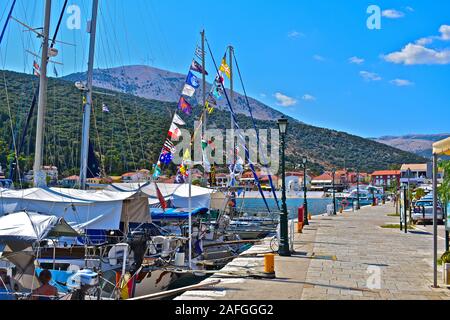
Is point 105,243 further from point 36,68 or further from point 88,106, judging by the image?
point 36,68

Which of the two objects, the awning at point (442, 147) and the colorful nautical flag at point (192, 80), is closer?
the awning at point (442, 147)

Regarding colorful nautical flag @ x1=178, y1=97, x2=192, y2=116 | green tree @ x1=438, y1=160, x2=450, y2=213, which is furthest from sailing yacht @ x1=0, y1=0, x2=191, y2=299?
green tree @ x1=438, y1=160, x2=450, y2=213

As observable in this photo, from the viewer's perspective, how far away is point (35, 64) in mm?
21562

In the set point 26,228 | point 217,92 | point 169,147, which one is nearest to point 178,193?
point 169,147

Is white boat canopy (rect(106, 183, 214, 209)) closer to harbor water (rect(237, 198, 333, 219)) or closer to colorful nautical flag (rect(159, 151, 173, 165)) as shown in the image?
colorful nautical flag (rect(159, 151, 173, 165))

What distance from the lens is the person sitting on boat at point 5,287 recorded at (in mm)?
10651

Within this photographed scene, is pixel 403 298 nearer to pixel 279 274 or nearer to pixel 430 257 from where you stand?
pixel 279 274

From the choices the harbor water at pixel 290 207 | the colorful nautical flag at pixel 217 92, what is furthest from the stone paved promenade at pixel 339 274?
the colorful nautical flag at pixel 217 92

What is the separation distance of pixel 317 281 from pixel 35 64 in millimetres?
16173

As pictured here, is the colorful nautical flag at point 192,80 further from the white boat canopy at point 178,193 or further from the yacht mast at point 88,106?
the white boat canopy at point 178,193

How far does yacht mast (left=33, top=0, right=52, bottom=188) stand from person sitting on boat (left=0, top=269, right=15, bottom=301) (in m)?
7.52

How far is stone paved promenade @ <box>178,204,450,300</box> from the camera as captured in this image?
10.2 m

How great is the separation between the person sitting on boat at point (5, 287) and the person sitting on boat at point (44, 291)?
1.89 feet
